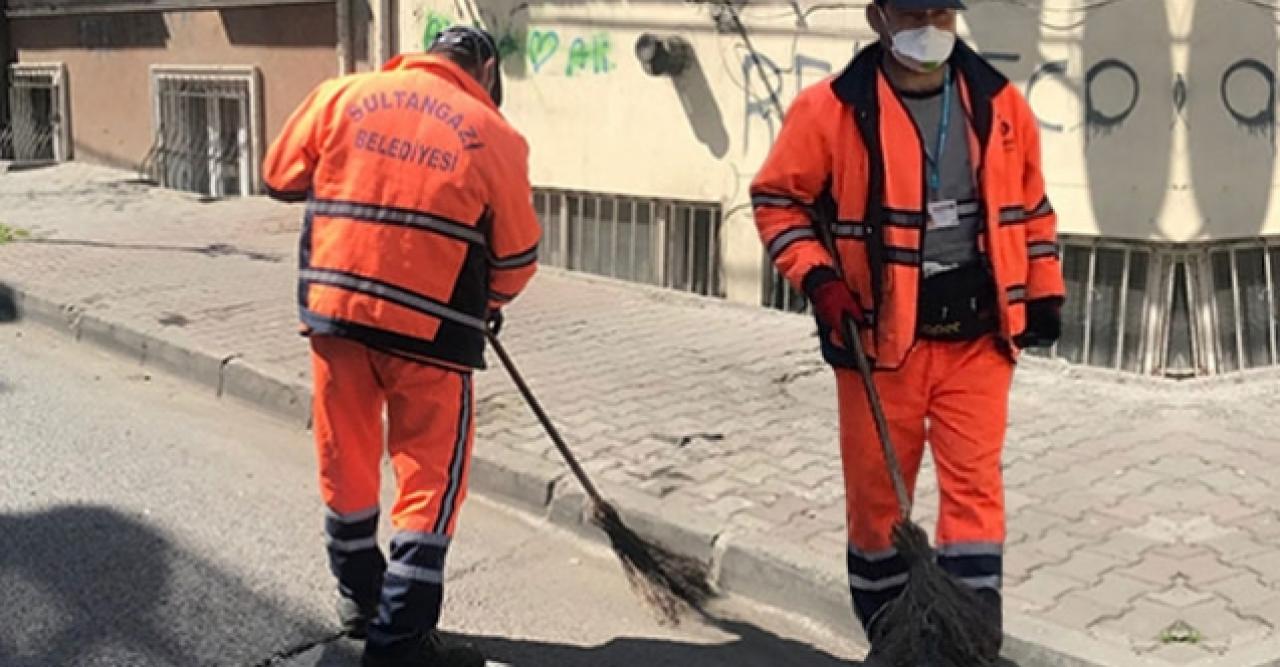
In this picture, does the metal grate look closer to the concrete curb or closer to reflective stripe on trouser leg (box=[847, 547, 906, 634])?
the concrete curb

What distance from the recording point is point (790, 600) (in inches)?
175

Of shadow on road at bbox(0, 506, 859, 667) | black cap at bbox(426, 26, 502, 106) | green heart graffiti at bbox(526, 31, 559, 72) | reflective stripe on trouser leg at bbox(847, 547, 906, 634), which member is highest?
green heart graffiti at bbox(526, 31, 559, 72)

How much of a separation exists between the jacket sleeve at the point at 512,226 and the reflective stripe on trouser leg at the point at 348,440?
438 millimetres

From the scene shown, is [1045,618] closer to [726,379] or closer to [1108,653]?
[1108,653]

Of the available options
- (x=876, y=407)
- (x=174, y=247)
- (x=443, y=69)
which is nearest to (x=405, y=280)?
(x=443, y=69)

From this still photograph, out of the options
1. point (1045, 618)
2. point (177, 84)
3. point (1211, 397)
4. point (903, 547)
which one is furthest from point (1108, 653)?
point (177, 84)

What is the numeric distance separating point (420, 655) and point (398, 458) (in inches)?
21.4

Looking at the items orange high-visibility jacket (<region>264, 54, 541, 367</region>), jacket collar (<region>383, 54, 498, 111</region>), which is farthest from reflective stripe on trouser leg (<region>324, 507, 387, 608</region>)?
jacket collar (<region>383, 54, 498, 111</region>)

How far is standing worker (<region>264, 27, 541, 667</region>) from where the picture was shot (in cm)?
356

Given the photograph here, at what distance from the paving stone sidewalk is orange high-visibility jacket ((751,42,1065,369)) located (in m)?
1.11

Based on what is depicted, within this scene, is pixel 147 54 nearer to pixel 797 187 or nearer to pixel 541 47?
pixel 541 47

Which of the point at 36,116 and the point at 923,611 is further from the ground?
the point at 36,116

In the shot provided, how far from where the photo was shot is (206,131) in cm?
1439

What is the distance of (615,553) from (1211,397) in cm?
338
